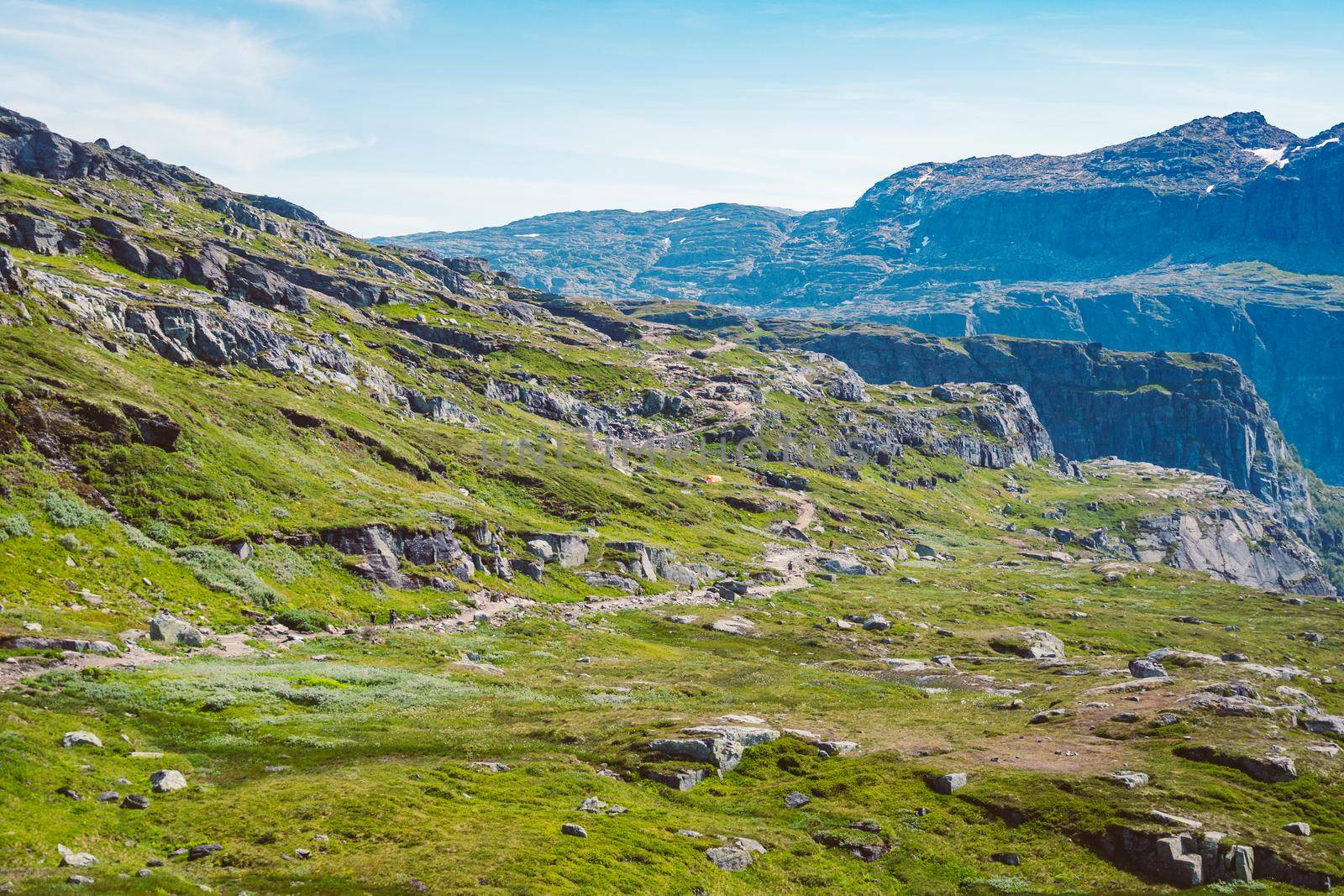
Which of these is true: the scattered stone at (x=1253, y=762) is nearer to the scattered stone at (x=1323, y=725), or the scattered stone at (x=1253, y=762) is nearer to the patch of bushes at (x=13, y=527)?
the scattered stone at (x=1323, y=725)

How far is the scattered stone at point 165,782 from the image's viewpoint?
35188 mm

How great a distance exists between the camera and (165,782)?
35406mm

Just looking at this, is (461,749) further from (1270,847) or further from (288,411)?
(288,411)

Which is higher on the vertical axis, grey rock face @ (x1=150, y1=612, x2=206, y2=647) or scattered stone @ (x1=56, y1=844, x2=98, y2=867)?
scattered stone @ (x1=56, y1=844, x2=98, y2=867)

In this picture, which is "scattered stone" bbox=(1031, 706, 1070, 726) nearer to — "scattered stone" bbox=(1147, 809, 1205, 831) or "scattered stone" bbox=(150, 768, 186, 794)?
"scattered stone" bbox=(1147, 809, 1205, 831)

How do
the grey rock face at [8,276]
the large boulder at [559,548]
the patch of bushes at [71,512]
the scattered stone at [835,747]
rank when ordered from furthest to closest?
1. the large boulder at [559,548]
2. the grey rock face at [8,276]
3. the patch of bushes at [71,512]
4. the scattered stone at [835,747]

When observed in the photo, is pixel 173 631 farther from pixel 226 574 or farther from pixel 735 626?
pixel 735 626

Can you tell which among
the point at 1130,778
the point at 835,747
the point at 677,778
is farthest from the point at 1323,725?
the point at 677,778

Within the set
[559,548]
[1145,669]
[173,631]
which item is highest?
[173,631]

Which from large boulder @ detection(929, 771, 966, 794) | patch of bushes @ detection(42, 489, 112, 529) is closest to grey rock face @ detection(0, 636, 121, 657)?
patch of bushes @ detection(42, 489, 112, 529)

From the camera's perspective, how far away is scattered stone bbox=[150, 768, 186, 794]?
35.2 meters

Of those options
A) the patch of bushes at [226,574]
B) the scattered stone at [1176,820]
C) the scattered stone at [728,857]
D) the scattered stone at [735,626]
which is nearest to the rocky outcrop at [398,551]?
the patch of bushes at [226,574]

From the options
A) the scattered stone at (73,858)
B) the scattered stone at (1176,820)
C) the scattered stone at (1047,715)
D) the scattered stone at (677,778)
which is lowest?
the scattered stone at (1047,715)

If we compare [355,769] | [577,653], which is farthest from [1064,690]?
[355,769]
